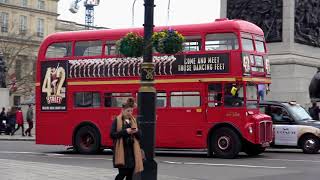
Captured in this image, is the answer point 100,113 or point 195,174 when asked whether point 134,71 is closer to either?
point 100,113

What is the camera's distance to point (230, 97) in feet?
69.0

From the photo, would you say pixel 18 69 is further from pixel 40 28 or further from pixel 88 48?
pixel 88 48

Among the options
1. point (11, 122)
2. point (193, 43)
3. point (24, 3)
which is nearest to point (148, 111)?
point (193, 43)

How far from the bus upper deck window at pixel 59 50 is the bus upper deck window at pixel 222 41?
5375 mm

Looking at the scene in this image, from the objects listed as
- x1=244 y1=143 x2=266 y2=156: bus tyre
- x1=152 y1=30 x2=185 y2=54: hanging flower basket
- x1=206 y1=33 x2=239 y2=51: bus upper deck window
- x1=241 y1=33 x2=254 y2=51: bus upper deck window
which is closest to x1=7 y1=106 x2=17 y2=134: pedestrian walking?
x1=244 y1=143 x2=266 y2=156: bus tyre

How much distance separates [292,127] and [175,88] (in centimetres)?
447

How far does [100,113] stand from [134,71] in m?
1.94

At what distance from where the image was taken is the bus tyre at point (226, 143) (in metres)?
20.8

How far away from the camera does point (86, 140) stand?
77.6 feet

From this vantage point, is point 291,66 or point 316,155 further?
point 291,66

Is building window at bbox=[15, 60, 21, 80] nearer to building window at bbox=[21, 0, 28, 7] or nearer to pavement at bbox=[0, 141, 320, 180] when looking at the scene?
Result: building window at bbox=[21, 0, 28, 7]

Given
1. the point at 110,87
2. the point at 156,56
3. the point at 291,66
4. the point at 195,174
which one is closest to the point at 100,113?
the point at 110,87

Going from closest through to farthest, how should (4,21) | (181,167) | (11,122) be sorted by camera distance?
(181,167), (11,122), (4,21)

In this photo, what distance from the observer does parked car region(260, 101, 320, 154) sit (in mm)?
22984
